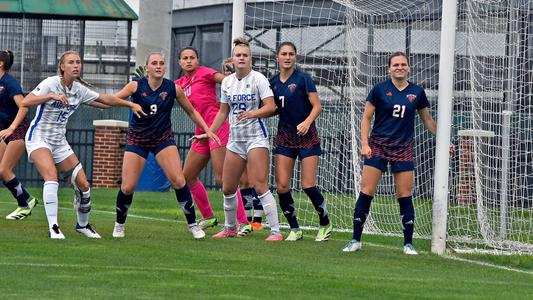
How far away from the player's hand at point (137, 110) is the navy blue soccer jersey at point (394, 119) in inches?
94.7

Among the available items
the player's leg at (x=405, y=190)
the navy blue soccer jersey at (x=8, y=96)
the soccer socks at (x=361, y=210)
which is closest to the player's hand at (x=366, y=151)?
the player's leg at (x=405, y=190)

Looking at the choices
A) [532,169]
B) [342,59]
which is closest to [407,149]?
[532,169]

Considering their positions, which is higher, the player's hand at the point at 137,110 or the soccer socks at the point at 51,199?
the player's hand at the point at 137,110

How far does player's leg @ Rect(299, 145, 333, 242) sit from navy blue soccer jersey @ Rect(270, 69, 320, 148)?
9cm

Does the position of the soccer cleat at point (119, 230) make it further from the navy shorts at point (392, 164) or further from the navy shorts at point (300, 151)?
the navy shorts at point (392, 164)

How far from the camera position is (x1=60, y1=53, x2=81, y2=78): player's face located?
46.1 feet

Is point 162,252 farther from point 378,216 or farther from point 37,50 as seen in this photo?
point 37,50

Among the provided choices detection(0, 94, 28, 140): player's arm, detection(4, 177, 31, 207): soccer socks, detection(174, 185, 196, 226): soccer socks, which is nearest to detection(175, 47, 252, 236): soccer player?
detection(174, 185, 196, 226): soccer socks

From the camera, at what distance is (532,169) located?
1752cm

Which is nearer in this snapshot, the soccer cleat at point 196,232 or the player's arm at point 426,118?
the player's arm at point 426,118

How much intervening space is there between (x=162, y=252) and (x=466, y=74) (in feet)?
18.4

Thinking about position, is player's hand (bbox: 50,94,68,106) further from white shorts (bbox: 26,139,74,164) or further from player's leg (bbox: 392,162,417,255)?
player's leg (bbox: 392,162,417,255)

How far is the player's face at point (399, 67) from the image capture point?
13.5 metres

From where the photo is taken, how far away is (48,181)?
14.0 metres
